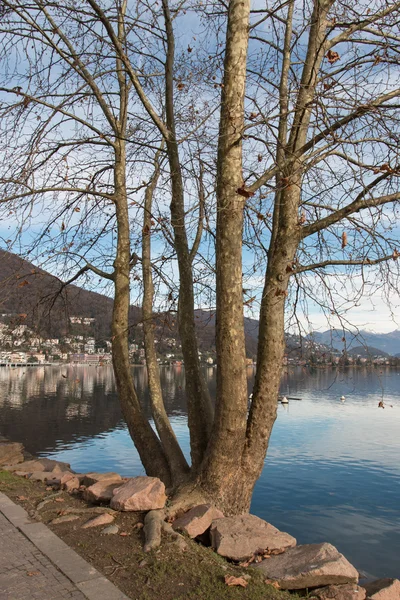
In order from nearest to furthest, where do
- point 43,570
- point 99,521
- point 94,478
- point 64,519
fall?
1. point 43,570
2. point 99,521
3. point 64,519
4. point 94,478

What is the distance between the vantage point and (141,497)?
5.92m

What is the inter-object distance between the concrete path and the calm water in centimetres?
316

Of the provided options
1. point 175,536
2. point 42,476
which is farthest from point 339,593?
point 42,476

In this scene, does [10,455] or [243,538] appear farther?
[10,455]

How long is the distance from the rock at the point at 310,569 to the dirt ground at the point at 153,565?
0.68ft

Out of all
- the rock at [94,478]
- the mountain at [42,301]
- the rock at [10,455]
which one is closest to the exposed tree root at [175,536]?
the rock at [94,478]

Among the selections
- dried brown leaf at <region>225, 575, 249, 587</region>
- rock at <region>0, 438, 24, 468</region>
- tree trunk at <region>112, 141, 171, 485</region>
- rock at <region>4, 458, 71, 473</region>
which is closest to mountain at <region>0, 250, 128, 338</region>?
tree trunk at <region>112, 141, 171, 485</region>

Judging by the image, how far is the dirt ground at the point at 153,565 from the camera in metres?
4.16

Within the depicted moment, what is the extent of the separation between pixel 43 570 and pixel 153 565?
0.90 m

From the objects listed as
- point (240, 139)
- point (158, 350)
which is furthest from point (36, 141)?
point (158, 350)

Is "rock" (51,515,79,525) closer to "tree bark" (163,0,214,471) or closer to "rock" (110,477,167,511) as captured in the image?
"rock" (110,477,167,511)

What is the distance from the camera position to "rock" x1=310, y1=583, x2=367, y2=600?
464cm

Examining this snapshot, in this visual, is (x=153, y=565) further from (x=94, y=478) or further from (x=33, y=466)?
(x=33, y=466)

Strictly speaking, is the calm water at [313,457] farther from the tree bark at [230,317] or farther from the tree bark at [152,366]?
the tree bark at [152,366]
